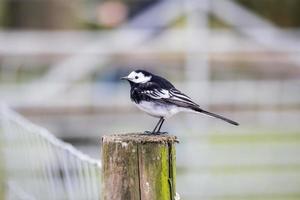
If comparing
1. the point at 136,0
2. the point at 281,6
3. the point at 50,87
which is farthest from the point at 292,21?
the point at 50,87

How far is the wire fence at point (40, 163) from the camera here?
15.4ft

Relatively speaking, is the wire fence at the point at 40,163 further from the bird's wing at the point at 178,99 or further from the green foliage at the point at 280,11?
the green foliage at the point at 280,11

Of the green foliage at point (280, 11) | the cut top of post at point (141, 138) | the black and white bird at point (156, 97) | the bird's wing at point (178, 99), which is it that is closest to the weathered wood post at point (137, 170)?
the cut top of post at point (141, 138)

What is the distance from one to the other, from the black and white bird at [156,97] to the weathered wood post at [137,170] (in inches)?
49.1

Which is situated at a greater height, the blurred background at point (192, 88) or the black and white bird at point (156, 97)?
the black and white bird at point (156, 97)

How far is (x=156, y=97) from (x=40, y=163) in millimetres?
1553

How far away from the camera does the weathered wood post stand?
339 cm

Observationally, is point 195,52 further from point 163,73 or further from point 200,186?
point 200,186

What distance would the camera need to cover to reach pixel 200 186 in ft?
38.7

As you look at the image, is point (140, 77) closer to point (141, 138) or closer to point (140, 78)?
point (140, 78)

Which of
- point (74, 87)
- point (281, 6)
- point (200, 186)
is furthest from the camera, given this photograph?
point (281, 6)

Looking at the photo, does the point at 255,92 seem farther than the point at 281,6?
No

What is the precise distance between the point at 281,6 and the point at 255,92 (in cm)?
740

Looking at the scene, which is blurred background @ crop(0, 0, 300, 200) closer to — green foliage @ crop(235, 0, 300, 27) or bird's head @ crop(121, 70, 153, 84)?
green foliage @ crop(235, 0, 300, 27)
